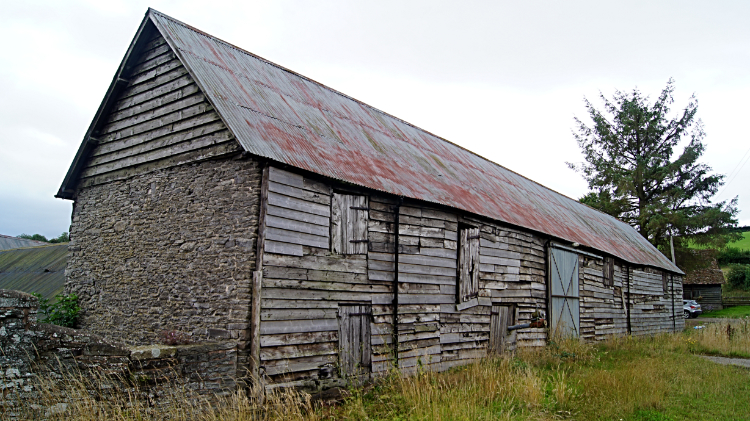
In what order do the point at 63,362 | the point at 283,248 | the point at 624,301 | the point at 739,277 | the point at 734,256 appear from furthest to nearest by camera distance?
the point at 734,256, the point at 739,277, the point at 624,301, the point at 283,248, the point at 63,362

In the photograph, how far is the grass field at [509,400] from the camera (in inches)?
284

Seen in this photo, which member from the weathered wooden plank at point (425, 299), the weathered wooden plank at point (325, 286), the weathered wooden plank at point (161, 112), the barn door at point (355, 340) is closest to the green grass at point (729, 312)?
the weathered wooden plank at point (425, 299)

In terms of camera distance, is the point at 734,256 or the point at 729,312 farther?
the point at 734,256

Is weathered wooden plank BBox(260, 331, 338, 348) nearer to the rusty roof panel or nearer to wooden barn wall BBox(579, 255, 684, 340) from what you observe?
the rusty roof panel

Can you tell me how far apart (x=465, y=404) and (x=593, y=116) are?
1482 inches

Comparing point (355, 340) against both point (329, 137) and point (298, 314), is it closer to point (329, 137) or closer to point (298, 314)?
point (298, 314)

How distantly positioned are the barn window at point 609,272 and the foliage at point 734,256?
41.3 metres

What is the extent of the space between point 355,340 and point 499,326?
5.65 m

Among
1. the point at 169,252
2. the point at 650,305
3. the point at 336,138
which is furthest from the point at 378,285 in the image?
the point at 650,305

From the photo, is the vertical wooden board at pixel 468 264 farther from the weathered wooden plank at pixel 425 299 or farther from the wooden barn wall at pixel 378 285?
the weathered wooden plank at pixel 425 299

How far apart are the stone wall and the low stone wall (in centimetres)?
167

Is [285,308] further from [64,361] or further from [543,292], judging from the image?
[543,292]

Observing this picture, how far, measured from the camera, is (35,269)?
790 inches

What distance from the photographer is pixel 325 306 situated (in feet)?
32.0
